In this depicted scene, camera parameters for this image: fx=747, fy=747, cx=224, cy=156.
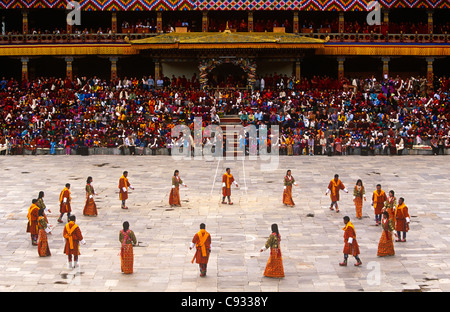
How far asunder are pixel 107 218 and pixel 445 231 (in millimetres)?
8824

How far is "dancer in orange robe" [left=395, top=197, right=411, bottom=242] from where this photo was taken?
57.3 feet

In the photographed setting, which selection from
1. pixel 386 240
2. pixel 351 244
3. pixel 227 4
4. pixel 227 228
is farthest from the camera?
pixel 227 4

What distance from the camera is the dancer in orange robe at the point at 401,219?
57.3 ft

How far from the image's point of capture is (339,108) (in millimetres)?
35625

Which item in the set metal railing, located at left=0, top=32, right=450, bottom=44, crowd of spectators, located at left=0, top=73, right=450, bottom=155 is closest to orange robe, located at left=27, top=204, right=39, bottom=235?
crowd of spectators, located at left=0, top=73, right=450, bottom=155

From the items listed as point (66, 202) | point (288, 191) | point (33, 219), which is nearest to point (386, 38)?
point (288, 191)

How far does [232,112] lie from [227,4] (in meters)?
7.70

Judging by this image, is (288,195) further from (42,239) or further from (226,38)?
(226,38)

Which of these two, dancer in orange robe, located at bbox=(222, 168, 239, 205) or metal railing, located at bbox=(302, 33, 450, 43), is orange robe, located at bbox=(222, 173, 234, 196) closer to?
dancer in orange robe, located at bbox=(222, 168, 239, 205)

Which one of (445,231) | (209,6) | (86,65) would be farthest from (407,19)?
(445,231)

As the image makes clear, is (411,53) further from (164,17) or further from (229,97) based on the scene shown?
(164,17)

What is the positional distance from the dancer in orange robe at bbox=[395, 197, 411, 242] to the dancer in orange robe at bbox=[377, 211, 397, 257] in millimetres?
1347

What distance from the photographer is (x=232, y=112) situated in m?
37.1

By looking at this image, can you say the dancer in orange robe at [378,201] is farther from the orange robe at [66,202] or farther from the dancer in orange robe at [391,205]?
the orange robe at [66,202]
